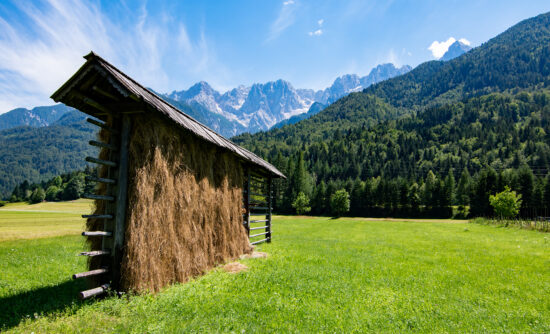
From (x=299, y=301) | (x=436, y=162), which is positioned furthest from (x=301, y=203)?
Answer: (x=436, y=162)

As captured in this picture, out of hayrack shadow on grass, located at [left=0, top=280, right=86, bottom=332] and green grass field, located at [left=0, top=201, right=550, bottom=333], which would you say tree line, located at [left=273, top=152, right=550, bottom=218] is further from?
hayrack shadow on grass, located at [left=0, top=280, right=86, bottom=332]

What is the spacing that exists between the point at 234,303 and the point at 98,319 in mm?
2810

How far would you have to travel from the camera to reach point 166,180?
7484 mm

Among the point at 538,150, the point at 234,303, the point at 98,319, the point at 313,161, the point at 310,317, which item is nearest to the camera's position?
the point at 98,319

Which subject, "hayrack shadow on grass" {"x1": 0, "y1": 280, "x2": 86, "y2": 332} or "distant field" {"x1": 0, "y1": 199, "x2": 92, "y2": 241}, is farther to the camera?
"distant field" {"x1": 0, "y1": 199, "x2": 92, "y2": 241}

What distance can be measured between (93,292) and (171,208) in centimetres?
263

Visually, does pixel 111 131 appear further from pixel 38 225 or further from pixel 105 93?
pixel 38 225

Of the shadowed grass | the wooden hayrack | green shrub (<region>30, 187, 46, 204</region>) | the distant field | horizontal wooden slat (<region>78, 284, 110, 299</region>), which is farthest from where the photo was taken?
green shrub (<region>30, 187, 46, 204</region>)

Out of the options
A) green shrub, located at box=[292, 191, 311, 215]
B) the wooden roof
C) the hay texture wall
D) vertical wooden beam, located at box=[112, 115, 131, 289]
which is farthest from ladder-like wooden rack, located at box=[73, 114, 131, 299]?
Result: green shrub, located at box=[292, 191, 311, 215]

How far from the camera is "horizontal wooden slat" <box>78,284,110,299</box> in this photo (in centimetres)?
552

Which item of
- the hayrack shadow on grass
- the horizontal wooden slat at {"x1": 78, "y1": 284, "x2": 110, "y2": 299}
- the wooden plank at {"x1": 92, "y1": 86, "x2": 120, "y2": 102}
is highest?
the wooden plank at {"x1": 92, "y1": 86, "x2": 120, "y2": 102}

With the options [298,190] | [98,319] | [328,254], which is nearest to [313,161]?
[298,190]

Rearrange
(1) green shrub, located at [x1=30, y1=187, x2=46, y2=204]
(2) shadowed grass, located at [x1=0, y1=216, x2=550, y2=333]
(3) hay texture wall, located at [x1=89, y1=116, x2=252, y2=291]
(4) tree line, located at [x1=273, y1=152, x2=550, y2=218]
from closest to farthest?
(2) shadowed grass, located at [x1=0, y1=216, x2=550, y2=333], (3) hay texture wall, located at [x1=89, y1=116, x2=252, y2=291], (4) tree line, located at [x1=273, y1=152, x2=550, y2=218], (1) green shrub, located at [x1=30, y1=187, x2=46, y2=204]

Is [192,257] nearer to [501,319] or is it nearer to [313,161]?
[501,319]
